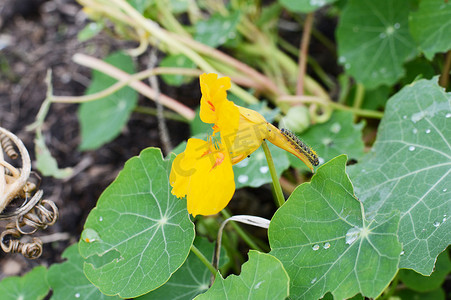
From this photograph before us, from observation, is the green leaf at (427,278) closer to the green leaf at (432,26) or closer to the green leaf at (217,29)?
the green leaf at (432,26)

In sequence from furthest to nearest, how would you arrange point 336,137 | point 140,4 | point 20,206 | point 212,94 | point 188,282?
point 140,4
point 336,137
point 188,282
point 20,206
point 212,94

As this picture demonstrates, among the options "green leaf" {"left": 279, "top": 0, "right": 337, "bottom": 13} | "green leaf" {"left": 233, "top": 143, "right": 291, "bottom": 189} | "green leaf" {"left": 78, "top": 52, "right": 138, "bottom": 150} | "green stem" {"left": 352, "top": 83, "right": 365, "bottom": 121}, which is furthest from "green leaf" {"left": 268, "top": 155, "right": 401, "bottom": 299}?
"green leaf" {"left": 78, "top": 52, "right": 138, "bottom": 150}

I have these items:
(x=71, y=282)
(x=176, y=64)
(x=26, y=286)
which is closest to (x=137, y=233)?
(x=71, y=282)

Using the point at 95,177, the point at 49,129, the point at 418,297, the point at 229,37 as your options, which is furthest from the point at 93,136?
the point at 418,297

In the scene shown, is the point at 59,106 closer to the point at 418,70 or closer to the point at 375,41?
the point at 375,41

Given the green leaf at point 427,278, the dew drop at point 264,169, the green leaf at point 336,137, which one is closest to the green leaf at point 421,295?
the green leaf at point 427,278

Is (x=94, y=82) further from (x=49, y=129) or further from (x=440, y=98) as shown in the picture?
(x=440, y=98)

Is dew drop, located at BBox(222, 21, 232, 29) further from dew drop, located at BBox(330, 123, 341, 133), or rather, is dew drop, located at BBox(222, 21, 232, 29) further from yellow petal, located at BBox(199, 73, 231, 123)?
yellow petal, located at BBox(199, 73, 231, 123)
